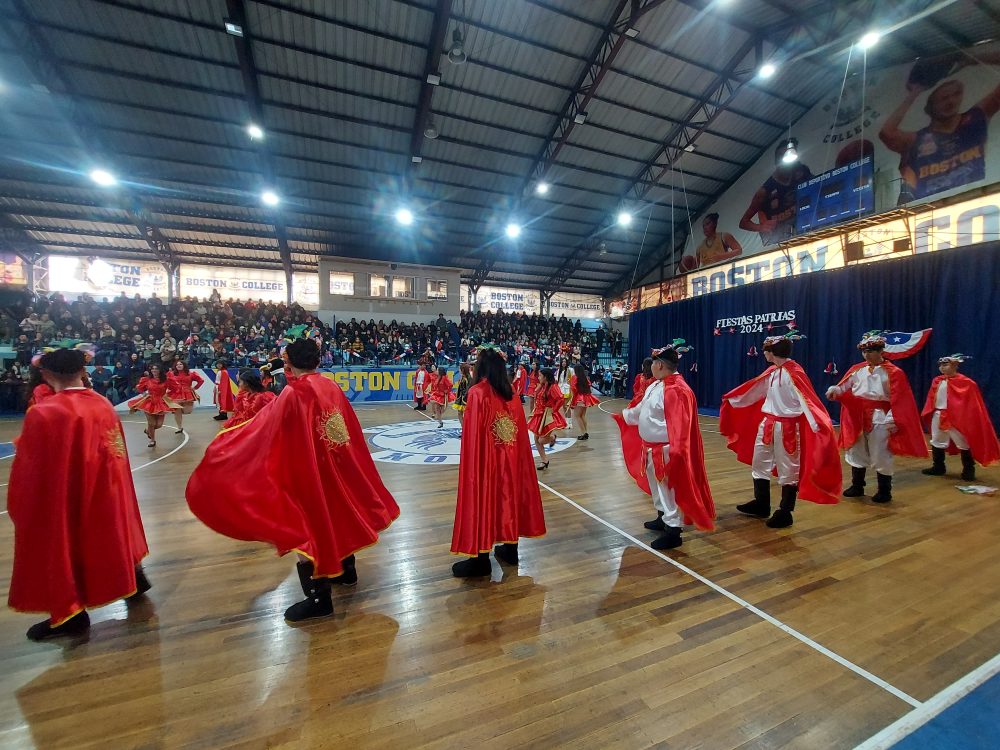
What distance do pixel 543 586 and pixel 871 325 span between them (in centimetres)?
988

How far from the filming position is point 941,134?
12117mm

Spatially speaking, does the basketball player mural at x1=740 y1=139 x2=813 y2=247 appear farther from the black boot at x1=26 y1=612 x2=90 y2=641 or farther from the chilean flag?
the black boot at x1=26 y1=612 x2=90 y2=641

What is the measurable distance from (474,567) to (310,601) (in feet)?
3.34

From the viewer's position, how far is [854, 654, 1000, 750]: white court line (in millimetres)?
1600

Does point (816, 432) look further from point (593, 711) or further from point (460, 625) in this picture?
point (460, 625)

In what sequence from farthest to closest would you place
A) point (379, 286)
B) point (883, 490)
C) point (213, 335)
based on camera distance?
1. point (379, 286)
2. point (213, 335)
3. point (883, 490)

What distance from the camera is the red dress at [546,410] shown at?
5914 mm

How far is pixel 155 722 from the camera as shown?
167 cm

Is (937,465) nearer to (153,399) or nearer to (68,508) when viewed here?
(68,508)

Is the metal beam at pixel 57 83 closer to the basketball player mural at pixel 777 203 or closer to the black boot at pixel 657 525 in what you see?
the black boot at pixel 657 525

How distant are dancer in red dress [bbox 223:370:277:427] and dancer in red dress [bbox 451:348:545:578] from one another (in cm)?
223

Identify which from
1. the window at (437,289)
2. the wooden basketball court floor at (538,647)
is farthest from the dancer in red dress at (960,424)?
the window at (437,289)

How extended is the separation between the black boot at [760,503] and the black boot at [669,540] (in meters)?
1.17

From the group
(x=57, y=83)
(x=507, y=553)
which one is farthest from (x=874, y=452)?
(x=57, y=83)
